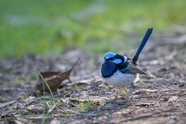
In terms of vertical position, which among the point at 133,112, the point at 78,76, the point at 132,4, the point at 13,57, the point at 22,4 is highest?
the point at 22,4

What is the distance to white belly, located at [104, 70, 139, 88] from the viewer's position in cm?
414

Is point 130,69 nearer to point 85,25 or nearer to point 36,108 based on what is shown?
point 36,108

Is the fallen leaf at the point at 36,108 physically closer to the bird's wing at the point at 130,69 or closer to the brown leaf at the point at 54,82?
the brown leaf at the point at 54,82

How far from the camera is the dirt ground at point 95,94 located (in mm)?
3594

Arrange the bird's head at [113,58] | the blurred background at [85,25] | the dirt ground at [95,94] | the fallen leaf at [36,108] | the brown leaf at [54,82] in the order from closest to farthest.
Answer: the dirt ground at [95,94]
the fallen leaf at [36,108]
the bird's head at [113,58]
the brown leaf at [54,82]
the blurred background at [85,25]

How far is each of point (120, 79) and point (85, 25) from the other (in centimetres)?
486

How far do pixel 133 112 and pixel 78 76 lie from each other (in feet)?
6.92

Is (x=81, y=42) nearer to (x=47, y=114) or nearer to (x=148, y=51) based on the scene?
(x=148, y=51)

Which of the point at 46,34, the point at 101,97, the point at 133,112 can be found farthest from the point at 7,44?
the point at 133,112

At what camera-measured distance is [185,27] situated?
788 cm

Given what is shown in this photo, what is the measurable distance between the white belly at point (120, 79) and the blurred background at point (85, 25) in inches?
106

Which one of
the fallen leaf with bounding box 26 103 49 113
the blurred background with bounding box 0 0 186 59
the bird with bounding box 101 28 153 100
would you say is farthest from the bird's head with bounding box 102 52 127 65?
the blurred background with bounding box 0 0 186 59

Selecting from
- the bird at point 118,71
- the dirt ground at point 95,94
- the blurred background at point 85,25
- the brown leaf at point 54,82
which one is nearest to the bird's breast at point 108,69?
the bird at point 118,71

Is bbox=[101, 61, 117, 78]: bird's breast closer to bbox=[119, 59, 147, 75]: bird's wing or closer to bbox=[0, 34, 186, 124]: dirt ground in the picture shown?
bbox=[119, 59, 147, 75]: bird's wing
